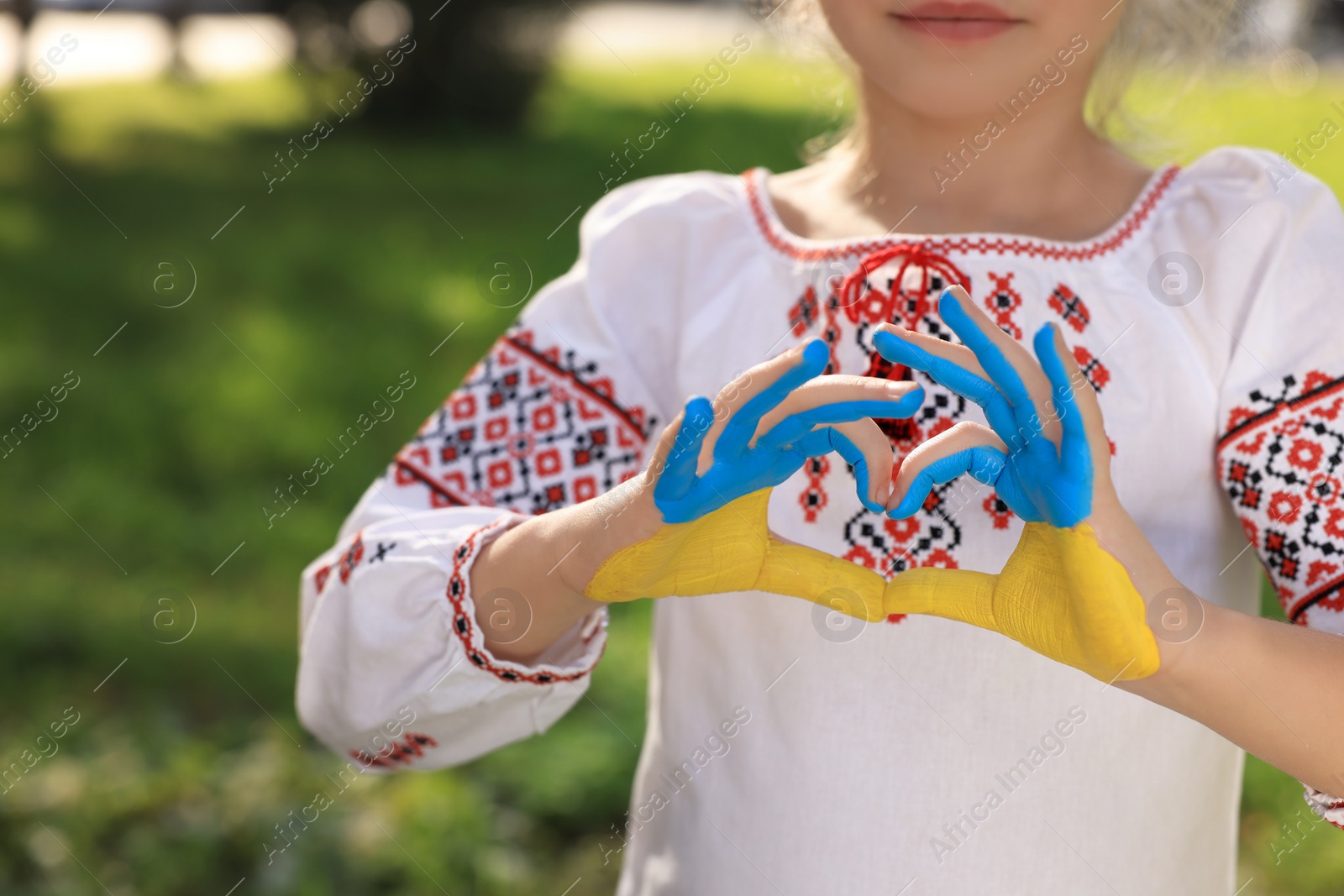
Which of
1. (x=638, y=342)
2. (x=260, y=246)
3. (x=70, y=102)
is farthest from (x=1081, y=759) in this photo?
(x=70, y=102)

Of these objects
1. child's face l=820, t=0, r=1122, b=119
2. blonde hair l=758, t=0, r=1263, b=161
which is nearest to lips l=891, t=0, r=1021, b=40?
child's face l=820, t=0, r=1122, b=119

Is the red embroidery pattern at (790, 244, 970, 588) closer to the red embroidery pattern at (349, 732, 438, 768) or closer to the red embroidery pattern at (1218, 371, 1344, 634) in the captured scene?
the red embroidery pattern at (1218, 371, 1344, 634)

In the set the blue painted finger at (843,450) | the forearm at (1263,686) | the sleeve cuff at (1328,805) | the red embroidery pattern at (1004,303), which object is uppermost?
the blue painted finger at (843,450)

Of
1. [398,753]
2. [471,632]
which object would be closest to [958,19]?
[471,632]

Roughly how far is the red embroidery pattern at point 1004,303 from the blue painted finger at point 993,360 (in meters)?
0.27

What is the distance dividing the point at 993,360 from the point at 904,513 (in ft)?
0.43

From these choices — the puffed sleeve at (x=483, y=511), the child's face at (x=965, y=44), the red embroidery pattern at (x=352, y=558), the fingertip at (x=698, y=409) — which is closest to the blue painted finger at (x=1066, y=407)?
the fingertip at (x=698, y=409)

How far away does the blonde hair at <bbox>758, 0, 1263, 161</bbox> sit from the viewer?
1391 mm

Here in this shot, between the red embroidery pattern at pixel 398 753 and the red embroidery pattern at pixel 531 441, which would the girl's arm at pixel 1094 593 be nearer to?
the red embroidery pattern at pixel 531 441

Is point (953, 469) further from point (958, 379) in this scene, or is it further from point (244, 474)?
point (244, 474)

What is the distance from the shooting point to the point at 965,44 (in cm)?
118

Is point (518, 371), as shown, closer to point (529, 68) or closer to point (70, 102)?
point (529, 68)

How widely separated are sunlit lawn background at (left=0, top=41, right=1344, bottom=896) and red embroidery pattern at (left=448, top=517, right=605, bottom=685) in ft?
2.61

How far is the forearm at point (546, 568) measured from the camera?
108cm
